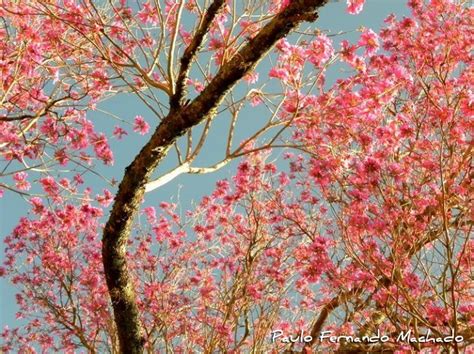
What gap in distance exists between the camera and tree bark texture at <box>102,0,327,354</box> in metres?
2.94

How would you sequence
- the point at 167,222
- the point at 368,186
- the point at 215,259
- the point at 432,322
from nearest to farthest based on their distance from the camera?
the point at 432,322
the point at 368,186
the point at 215,259
the point at 167,222

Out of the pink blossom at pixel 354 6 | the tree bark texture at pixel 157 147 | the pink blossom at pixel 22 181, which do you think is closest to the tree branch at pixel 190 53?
the tree bark texture at pixel 157 147

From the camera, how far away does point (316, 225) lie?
6.21m

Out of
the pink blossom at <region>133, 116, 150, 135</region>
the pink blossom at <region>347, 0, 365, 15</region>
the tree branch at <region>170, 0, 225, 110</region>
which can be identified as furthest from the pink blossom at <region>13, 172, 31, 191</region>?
the pink blossom at <region>347, 0, 365, 15</region>

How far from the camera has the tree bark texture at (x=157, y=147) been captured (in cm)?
294

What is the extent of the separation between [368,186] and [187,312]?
152 inches

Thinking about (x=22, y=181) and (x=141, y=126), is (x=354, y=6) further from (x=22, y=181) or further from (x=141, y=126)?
(x=22, y=181)

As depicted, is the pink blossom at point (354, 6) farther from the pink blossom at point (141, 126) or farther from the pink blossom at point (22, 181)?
the pink blossom at point (22, 181)

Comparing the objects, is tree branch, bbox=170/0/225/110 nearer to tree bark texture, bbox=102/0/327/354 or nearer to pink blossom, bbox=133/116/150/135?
tree bark texture, bbox=102/0/327/354

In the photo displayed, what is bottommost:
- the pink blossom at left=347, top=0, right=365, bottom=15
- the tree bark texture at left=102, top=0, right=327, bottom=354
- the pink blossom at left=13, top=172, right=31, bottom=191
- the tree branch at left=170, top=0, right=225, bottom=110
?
the tree bark texture at left=102, top=0, right=327, bottom=354

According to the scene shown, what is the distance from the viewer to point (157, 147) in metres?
3.41

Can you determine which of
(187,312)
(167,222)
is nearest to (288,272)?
(187,312)

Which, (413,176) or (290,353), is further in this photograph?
(290,353)

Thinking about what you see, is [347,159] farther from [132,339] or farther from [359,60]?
[132,339]
